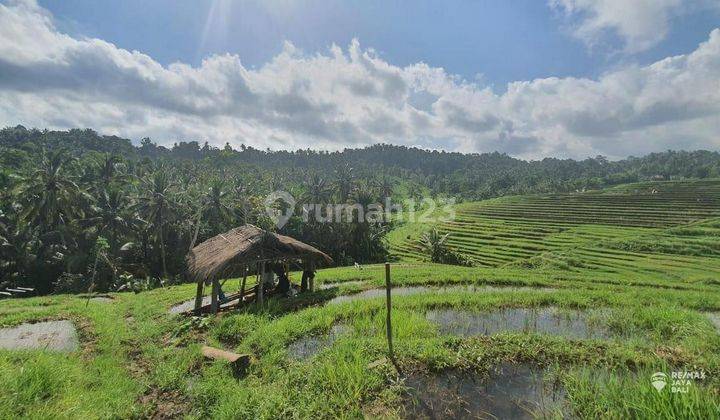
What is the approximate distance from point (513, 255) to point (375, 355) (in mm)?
32767

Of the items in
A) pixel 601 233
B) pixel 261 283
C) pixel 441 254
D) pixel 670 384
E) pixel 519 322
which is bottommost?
pixel 441 254

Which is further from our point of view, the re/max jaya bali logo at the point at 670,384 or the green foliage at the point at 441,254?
the green foliage at the point at 441,254

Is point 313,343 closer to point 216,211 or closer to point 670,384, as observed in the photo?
point 670,384

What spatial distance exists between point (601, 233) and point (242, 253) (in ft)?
142

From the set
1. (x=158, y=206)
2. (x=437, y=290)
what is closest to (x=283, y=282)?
(x=437, y=290)

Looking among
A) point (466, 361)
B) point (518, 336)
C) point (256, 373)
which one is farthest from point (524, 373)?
point (256, 373)

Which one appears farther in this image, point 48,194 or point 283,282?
point 48,194

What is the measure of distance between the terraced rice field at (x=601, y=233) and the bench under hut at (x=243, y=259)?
24305mm

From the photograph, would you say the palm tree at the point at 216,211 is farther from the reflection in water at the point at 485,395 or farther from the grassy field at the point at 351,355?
the reflection in water at the point at 485,395

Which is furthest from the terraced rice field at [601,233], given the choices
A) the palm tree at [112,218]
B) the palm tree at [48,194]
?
the palm tree at [48,194]

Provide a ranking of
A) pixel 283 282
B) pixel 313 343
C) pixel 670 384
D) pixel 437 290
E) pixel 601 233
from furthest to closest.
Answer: pixel 601 233
pixel 437 290
pixel 283 282
pixel 313 343
pixel 670 384

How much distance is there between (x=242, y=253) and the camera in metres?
12.5

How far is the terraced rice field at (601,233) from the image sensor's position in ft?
101

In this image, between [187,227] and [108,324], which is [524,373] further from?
[187,227]
